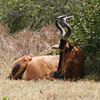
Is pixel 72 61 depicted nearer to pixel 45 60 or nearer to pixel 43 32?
pixel 45 60

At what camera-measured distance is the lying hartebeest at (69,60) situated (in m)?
7.52

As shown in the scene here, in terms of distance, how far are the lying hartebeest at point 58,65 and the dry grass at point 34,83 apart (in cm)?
39

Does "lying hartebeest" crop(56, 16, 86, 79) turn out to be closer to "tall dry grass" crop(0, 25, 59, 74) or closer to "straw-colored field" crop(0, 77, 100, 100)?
"straw-colored field" crop(0, 77, 100, 100)

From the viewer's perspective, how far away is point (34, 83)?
7527mm

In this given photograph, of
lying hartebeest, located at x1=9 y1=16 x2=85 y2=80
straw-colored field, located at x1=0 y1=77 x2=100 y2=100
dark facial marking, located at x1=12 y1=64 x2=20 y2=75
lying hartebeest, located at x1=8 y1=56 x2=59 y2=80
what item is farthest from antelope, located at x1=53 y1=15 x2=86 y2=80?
dark facial marking, located at x1=12 y1=64 x2=20 y2=75

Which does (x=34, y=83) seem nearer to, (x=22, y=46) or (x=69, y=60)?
(x=69, y=60)

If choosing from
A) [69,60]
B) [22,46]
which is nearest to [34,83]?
[69,60]

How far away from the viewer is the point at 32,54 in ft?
37.1

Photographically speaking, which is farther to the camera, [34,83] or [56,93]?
[34,83]

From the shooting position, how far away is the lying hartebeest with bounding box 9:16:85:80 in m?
7.56

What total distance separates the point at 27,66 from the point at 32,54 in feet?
8.90

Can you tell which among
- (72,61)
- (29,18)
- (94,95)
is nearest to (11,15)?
(29,18)

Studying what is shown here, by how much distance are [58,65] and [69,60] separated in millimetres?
323

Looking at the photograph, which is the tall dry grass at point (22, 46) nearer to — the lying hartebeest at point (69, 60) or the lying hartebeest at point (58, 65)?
the lying hartebeest at point (58, 65)
